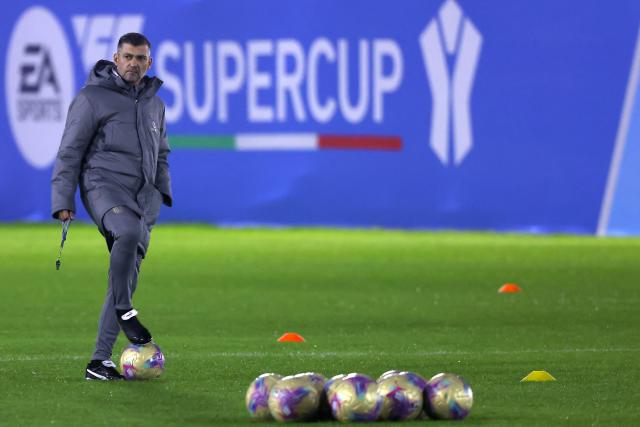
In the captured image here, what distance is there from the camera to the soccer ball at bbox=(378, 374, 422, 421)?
7.95m

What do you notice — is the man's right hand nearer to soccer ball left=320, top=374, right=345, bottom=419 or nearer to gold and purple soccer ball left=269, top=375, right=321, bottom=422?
gold and purple soccer ball left=269, top=375, right=321, bottom=422

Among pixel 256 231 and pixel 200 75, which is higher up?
pixel 200 75

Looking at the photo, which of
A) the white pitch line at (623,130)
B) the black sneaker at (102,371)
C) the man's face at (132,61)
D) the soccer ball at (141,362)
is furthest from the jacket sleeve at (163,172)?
the white pitch line at (623,130)

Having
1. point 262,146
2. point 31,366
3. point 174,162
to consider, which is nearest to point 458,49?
point 262,146

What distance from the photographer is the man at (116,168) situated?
9.60 meters

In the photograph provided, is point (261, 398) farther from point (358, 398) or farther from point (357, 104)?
point (357, 104)

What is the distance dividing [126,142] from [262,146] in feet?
50.0

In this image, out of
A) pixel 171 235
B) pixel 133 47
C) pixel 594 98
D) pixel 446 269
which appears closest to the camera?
pixel 133 47

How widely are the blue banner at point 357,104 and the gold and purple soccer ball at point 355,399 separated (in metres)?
Result: 14.5

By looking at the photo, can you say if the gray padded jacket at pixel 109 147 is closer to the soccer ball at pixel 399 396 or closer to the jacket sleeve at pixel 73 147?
the jacket sleeve at pixel 73 147

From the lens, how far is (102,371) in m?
9.75

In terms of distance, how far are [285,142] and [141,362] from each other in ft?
49.7

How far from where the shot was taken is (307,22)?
2467 centimetres

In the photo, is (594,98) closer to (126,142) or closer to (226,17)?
(226,17)
